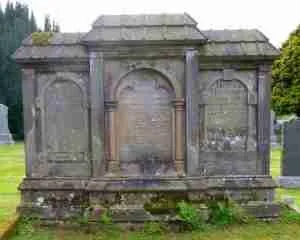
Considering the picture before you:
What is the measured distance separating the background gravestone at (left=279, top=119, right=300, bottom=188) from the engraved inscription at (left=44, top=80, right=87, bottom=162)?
659cm

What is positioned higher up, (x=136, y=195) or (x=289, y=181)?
(x=136, y=195)

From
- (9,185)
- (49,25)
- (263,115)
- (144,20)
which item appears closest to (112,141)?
(144,20)

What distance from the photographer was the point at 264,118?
6.64m

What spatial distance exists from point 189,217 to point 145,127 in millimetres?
1594

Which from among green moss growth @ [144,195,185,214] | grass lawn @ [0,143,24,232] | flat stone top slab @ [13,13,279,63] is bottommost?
grass lawn @ [0,143,24,232]

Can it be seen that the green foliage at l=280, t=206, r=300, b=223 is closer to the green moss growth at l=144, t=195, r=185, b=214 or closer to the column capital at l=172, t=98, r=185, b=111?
the green moss growth at l=144, t=195, r=185, b=214

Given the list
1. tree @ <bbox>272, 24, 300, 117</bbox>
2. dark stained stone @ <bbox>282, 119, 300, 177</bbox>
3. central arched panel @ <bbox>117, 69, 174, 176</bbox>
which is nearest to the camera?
central arched panel @ <bbox>117, 69, 174, 176</bbox>

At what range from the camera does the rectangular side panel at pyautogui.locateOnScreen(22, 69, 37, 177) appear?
663cm

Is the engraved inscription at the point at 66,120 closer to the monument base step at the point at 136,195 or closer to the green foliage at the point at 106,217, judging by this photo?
the monument base step at the point at 136,195

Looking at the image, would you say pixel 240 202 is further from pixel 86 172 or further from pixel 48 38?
pixel 48 38

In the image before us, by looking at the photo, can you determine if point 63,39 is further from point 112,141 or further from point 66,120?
point 112,141

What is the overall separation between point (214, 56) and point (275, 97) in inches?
939

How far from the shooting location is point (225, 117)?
6715 millimetres

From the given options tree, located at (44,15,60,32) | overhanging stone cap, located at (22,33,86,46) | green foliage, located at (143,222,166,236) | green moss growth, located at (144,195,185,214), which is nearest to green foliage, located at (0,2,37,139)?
tree, located at (44,15,60,32)
